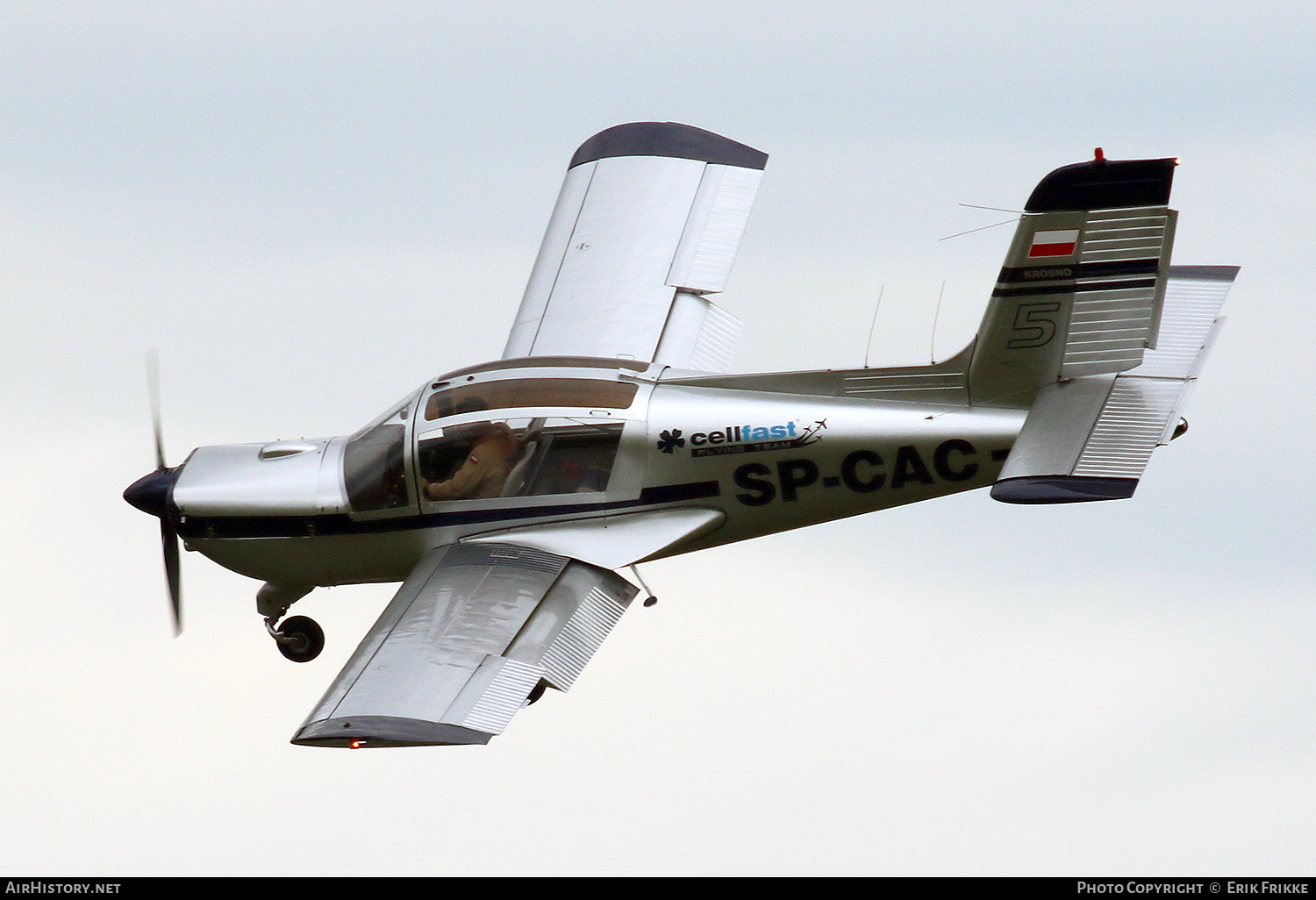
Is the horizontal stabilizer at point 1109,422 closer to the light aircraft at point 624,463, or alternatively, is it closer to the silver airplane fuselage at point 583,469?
the light aircraft at point 624,463

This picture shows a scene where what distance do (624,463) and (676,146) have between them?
4.98m

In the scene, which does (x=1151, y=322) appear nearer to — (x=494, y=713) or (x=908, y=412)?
(x=908, y=412)

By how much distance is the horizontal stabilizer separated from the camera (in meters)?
13.4

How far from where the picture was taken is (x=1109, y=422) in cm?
1401

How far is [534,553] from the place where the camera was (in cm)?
1498

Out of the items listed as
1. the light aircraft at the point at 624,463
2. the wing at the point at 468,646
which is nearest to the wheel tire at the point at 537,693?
the light aircraft at the point at 624,463

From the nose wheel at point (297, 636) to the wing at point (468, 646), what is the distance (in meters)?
1.43

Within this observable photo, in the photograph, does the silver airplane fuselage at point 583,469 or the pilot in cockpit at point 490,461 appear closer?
the silver airplane fuselage at point 583,469

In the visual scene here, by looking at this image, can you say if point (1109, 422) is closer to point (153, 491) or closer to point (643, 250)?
point (643, 250)

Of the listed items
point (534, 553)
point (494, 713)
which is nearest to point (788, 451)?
point (534, 553)

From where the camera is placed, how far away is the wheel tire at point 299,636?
637 inches

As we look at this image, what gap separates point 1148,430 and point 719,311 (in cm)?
494

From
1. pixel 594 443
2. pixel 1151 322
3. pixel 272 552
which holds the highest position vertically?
pixel 1151 322

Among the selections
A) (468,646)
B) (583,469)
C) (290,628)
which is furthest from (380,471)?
Answer: (468,646)
